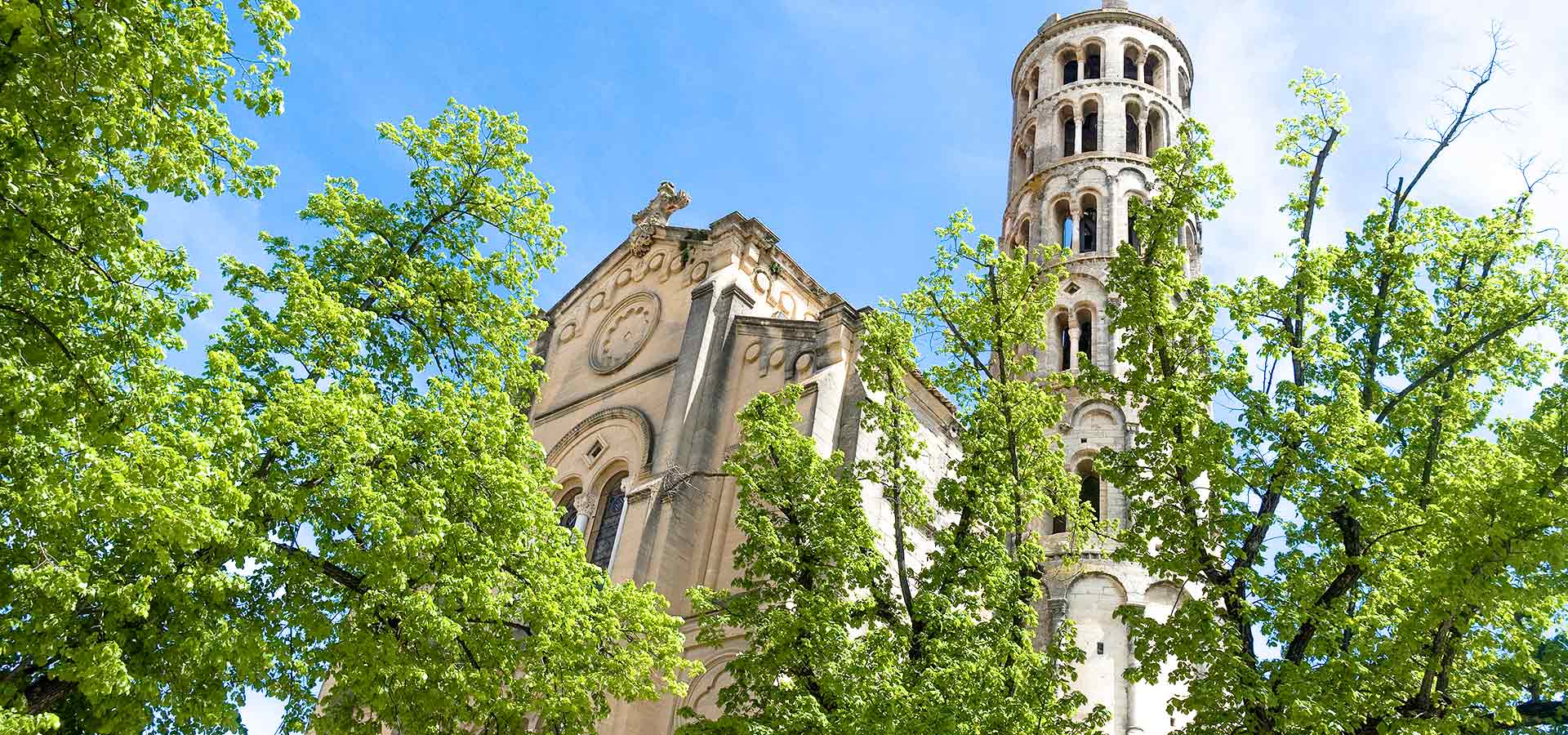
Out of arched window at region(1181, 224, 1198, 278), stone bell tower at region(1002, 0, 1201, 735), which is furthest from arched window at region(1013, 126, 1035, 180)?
arched window at region(1181, 224, 1198, 278)

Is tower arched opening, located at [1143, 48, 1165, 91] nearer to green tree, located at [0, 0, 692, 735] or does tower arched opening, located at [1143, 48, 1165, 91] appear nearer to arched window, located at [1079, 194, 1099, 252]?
arched window, located at [1079, 194, 1099, 252]

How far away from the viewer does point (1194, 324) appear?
549 inches

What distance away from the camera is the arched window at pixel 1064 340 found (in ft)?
92.2

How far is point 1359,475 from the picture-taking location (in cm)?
1192

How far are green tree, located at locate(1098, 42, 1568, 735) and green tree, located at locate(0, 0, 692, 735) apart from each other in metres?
6.28

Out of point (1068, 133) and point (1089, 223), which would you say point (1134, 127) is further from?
point (1089, 223)

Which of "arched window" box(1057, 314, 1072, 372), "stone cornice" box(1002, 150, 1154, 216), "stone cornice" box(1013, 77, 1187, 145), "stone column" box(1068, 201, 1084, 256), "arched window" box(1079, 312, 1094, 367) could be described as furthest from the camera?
"stone cornice" box(1013, 77, 1187, 145)

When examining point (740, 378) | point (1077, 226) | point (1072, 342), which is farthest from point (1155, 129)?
point (740, 378)

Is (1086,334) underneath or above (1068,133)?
underneath

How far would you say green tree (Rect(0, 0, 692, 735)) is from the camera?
385 inches

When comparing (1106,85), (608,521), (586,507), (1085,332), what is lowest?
(608,521)

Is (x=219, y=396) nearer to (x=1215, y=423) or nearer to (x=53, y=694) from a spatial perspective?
(x=53, y=694)

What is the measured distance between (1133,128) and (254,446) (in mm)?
27018

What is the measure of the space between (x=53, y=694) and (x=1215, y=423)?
1132 centimetres
